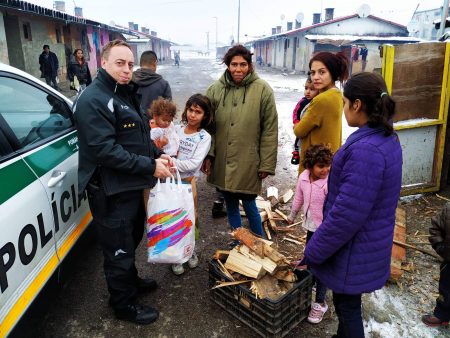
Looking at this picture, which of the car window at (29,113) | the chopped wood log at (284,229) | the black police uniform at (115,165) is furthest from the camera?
the chopped wood log at (284,229)

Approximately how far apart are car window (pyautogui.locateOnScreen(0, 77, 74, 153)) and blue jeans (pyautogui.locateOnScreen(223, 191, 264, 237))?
5.30 ft

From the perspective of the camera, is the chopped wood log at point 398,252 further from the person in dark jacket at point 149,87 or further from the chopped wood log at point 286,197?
the person in dark jacket at point 149,87

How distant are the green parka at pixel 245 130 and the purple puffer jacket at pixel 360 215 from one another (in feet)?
4.08

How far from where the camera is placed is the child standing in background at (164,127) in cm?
337

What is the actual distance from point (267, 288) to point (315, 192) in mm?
839

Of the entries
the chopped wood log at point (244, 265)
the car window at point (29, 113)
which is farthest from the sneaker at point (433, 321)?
the car window at point (29, 113)

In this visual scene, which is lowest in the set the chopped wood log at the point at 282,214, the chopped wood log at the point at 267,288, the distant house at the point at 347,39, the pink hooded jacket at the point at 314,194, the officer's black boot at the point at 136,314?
the officer's black boot at the point at 136,314

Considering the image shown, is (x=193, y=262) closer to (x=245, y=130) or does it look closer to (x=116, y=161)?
(x=245, y=130)

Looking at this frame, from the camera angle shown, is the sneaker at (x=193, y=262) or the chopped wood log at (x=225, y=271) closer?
the chopped wood log at (x=225, y=271)

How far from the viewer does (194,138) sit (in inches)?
130

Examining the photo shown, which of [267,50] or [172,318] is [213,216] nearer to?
[172,318]

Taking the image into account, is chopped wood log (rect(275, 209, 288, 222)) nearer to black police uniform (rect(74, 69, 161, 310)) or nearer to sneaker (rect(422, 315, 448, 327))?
sneaker (rect(422, 315, 448, 327))

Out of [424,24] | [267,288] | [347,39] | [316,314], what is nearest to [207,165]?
[267,288]

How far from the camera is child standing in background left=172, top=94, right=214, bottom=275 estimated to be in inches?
128
